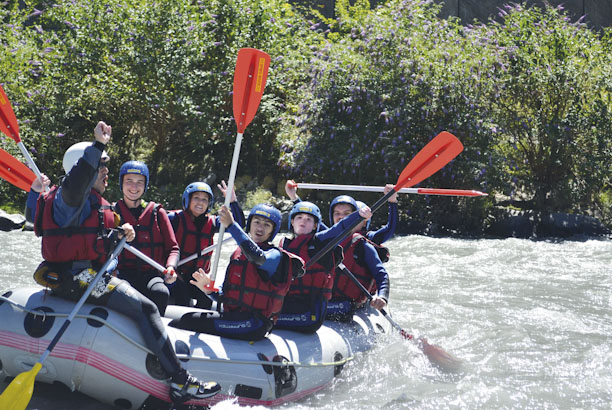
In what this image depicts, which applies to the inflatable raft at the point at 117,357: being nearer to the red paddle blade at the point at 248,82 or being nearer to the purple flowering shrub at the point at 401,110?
the red paddle blade at the point at 248,82

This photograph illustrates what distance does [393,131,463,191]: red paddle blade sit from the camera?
4.78m

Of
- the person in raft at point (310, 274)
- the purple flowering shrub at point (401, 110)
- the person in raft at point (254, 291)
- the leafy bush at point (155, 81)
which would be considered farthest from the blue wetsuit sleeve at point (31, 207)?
the leafy bush at point (155, 81)

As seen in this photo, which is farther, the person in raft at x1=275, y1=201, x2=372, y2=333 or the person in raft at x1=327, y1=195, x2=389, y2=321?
the person in raft at x1=327, y1=195, x2=389, y2=321

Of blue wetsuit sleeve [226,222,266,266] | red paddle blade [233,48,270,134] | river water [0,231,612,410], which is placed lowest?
river water [0,231,612,410]

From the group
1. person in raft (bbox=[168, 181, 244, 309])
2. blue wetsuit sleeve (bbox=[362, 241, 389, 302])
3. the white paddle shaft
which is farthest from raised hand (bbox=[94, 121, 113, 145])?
blue wetsuit sleeve (bbox=[362, 241, 389, 302])

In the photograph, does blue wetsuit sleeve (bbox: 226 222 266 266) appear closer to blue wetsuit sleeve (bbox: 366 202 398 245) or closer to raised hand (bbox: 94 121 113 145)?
raised hand (bbox: 94 121 113 145)

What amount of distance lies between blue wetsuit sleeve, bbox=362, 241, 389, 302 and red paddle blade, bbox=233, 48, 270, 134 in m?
1.30

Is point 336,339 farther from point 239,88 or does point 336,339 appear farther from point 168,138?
point 168,138

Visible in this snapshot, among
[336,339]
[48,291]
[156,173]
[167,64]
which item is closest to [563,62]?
[167,64]

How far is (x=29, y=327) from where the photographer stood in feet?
11.0

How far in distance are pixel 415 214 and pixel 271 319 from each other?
7.04m

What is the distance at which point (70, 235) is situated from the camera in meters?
3.32

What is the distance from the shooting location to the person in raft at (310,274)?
13.4 feet

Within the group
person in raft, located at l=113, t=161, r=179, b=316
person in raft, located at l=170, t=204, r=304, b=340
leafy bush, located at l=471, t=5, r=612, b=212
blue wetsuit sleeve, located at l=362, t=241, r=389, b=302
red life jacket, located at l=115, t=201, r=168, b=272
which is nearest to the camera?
person in raft, located at l=170, t=204, r=304, b=340
